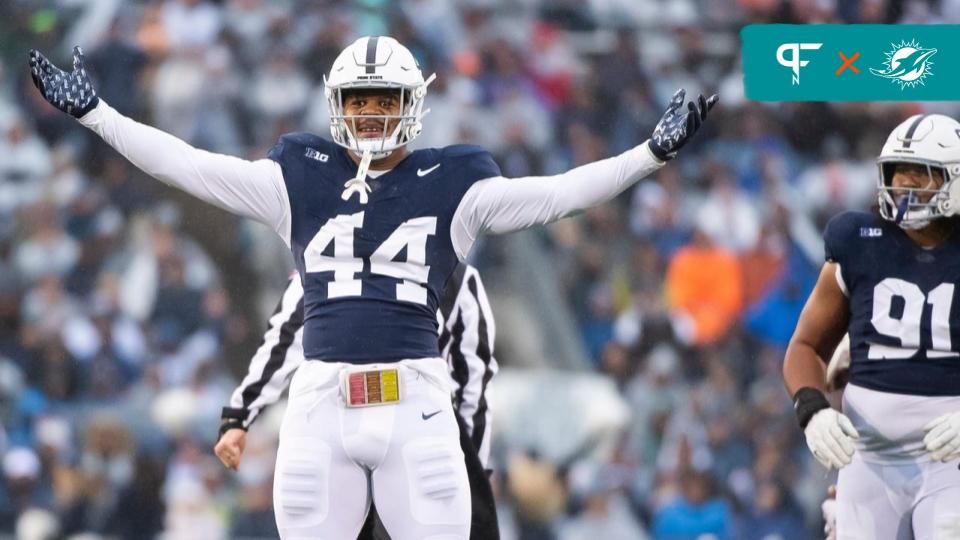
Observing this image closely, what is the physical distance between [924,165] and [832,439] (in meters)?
0.82

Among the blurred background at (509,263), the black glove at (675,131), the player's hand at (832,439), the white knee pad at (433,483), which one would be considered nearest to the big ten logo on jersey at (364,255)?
the white knee pad at (433,483)

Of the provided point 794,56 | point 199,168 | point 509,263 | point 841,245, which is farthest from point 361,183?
point 509,263

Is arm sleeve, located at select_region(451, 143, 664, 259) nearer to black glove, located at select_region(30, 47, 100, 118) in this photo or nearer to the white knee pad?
the white knee pad

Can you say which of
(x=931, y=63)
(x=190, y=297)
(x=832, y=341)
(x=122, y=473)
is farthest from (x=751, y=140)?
(x=832, y=341)

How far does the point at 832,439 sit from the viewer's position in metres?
4.33

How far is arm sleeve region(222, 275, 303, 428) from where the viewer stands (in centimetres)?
508

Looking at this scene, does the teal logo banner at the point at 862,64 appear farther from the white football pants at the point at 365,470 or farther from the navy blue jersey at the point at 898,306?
the white football pants at the point at 365,470

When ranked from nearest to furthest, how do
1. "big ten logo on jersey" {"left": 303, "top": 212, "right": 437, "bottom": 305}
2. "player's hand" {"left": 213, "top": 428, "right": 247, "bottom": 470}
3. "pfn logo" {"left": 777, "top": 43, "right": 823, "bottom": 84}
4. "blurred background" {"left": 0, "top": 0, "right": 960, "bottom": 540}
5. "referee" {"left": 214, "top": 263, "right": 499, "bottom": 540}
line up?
"big ten logo on jersey" {"left": 303, "top": 212, "right": 437, "bottom": 305}
"player's hand" {"left": 213, "top": 428, "right": 247, "bottom": 470}
"referee" {"left": 214, "top": 263, "right": 499, "bottom": 540}
"pfn logo" {"left": 777, "top": 43, "right": 823, "bottom": 84}
"blurred background" {"left": 0, "top": 0, "right": 960, "bottom": 540}

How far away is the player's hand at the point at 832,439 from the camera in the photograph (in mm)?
4312

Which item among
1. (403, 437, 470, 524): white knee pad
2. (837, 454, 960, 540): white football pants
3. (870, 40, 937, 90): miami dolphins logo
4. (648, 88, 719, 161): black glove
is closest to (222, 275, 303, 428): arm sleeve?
(403, 437, 470, 524): white knee pad

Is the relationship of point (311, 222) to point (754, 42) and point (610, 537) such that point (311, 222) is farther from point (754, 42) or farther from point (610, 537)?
point (754, 42)

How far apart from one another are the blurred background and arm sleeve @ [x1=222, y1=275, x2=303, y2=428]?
3631 millimetres

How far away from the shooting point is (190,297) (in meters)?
9.34

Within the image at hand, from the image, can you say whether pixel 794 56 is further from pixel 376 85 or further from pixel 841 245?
pixel 376 85
